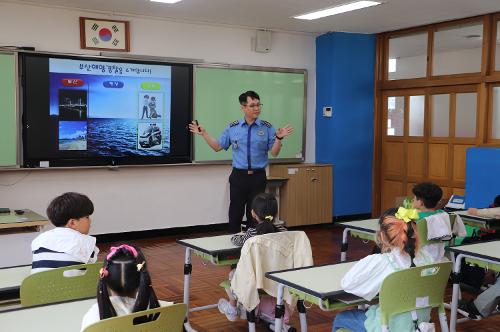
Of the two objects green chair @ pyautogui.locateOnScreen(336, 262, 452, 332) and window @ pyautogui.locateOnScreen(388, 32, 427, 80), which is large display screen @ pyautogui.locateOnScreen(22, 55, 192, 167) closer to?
window @ pyautogui.locateOnScreen(388, 32, 427, 80)

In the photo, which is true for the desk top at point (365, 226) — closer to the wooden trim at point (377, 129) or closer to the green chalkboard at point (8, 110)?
the green chalkboard at point (8, 110)

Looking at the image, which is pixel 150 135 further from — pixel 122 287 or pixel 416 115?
pixel 122 287

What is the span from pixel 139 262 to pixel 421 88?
6.16m

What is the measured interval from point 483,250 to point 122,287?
7.59 feet

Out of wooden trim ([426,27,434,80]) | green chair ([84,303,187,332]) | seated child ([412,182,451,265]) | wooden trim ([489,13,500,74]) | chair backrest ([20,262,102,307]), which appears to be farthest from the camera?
wooden trim ([426,27,434,80])

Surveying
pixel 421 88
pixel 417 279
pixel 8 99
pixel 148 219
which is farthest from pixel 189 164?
pixel 417 279

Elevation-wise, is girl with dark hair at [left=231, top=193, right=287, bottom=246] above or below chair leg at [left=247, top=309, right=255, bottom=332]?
above

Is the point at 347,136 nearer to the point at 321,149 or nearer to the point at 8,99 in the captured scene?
the point at 321,149

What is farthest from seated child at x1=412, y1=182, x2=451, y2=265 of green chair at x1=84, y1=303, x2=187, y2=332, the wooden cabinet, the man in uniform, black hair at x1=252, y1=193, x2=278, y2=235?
the wooden cabinet

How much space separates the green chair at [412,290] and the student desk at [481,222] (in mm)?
2072

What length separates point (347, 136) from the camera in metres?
7.77

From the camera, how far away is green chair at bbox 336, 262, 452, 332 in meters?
2.40

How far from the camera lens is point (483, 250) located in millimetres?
3311

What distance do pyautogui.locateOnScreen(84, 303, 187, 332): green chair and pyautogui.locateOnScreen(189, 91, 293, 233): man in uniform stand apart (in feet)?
10.0
